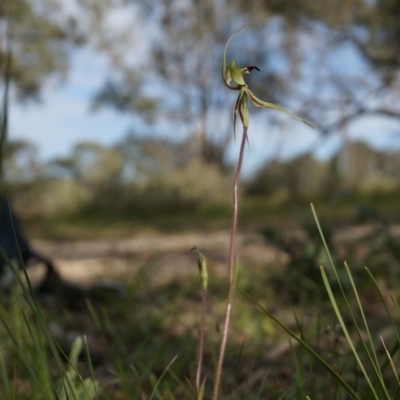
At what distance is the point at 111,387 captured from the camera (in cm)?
146

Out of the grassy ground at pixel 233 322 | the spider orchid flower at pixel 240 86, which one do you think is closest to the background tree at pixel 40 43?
the grassy ground at pixel 233 322

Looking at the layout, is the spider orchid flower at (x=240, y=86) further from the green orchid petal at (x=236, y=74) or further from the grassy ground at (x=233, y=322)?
the grassy ground at (x=233, y=322)

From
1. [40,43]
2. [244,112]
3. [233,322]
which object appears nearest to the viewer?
[244,112]

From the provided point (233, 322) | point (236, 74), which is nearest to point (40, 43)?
point (233, 322)

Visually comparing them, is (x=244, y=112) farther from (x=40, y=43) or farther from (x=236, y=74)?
(x=40, y=43)

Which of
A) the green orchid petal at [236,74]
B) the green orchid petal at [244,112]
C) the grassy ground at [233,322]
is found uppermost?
the green orchid petal at [236,74]

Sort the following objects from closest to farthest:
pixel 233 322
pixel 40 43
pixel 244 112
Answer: pixel 244 112 → pixel 233 322 → pixel 40 43

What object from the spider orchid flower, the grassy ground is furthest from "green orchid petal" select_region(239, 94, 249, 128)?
the grassy ground

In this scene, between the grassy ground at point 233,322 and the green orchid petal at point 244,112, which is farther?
the grassy ground at point 233,322

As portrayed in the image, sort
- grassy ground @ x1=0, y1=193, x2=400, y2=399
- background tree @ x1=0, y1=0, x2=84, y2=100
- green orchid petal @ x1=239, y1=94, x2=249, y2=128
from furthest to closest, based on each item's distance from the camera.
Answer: background tree @ x1=0, y1=0, x2=84, y2=100
grassy ground @ x1=0, y1=193, x2=400, y2=399
green orchid petal @ x1=239, y1=94, x2=249, y2=128

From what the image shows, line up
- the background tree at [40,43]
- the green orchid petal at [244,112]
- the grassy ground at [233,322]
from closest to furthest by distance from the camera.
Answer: the green orchid petal at [244,112], the grassy ground at [233,322], the background tree at [40,43]

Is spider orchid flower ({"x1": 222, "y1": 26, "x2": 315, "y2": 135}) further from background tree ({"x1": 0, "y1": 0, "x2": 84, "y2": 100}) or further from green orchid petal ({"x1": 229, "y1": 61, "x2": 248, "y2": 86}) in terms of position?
background tree ({"x1": 0, "y1": 0, "x2": 84, "y2": 100})

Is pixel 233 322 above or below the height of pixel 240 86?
below

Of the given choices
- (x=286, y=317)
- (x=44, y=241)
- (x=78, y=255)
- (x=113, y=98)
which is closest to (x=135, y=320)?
(x=286, y=317)
